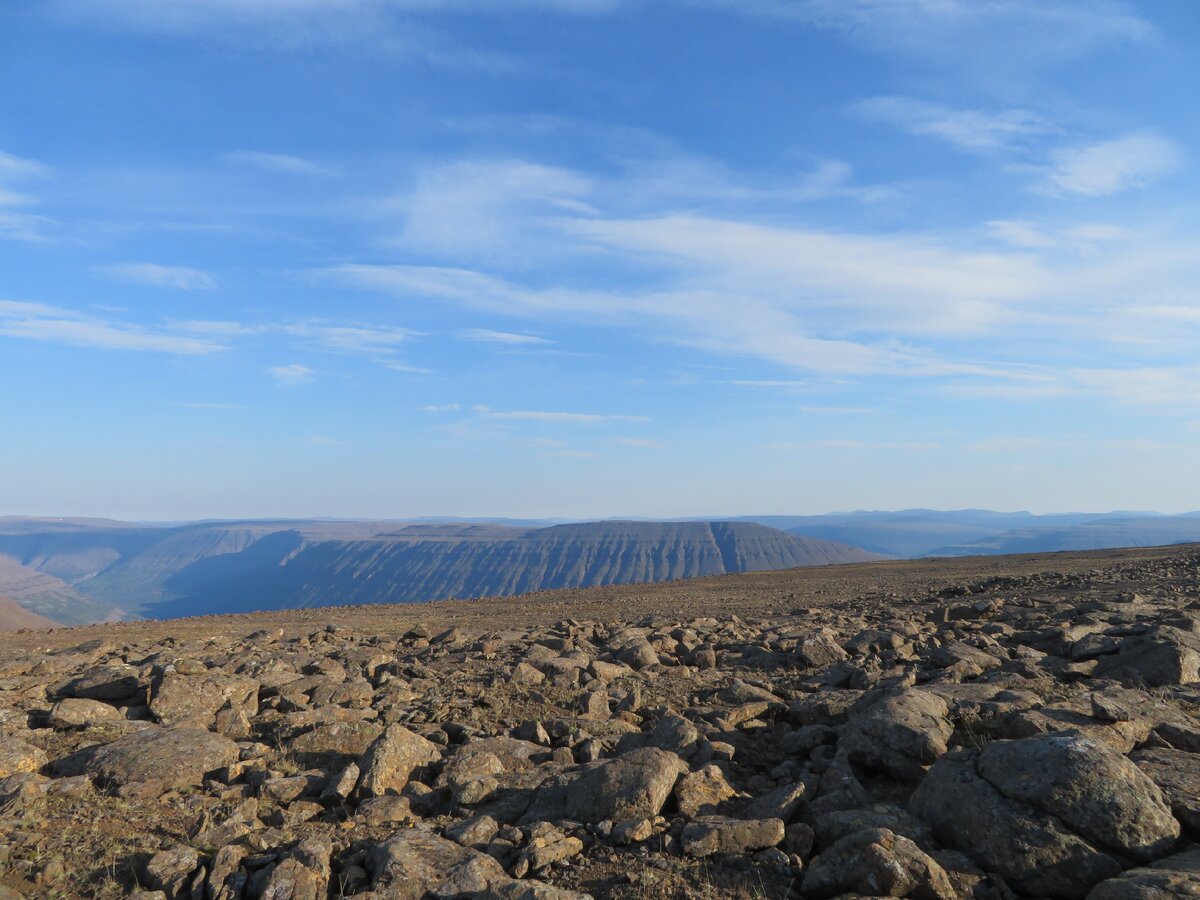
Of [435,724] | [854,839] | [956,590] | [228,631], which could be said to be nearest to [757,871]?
[854,839]

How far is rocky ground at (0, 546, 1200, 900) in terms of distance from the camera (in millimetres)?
5746

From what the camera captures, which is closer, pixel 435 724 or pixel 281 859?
pixel 281 859

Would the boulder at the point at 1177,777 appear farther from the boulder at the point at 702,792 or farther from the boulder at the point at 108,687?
the boulder at the point at 108,687

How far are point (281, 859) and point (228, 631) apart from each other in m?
19.2

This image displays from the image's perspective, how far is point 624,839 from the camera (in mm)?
6406

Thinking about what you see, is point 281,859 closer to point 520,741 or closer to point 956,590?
point 520,741

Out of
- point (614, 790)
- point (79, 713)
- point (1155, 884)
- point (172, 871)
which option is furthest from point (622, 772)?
point (79, 713)

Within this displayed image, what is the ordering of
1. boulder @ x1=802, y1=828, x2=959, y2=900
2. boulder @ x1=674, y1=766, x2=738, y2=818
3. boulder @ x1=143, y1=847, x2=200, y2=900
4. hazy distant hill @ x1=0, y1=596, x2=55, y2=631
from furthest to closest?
hazy distant hill @ x1=0, y1=596, x2=55, y2=631 < boulder @ x1=674, y1=766, x2=738, y2=818 < boulder @ x1=143, y1=847, x2=200, y2=900 < boulder @ x1=802, y1=828, x2=959, y2=900

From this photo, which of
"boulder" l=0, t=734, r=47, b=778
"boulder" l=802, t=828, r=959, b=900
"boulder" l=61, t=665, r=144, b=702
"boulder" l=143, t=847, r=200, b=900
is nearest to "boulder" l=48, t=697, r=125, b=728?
"boulder" l=61, t=665, r=144, b=702

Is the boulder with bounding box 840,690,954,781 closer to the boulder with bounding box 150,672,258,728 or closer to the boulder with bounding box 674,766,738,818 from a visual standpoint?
the boulder with bounding box 674,766,738,818

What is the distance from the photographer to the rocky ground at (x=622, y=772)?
5.75 metres

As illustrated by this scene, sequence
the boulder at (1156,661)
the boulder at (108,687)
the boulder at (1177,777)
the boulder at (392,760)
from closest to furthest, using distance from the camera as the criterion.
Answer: the boulder at (1177,777), the boulder at (392,760), the boulder at (1156,661), the boulder at (108,687)

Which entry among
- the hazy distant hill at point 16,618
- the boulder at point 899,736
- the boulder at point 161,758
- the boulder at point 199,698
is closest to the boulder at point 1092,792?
the boulder at point 899,736

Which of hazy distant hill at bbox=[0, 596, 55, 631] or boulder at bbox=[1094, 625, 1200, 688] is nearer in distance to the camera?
boulder at bbox=[1094, 625, 1200, 688]
